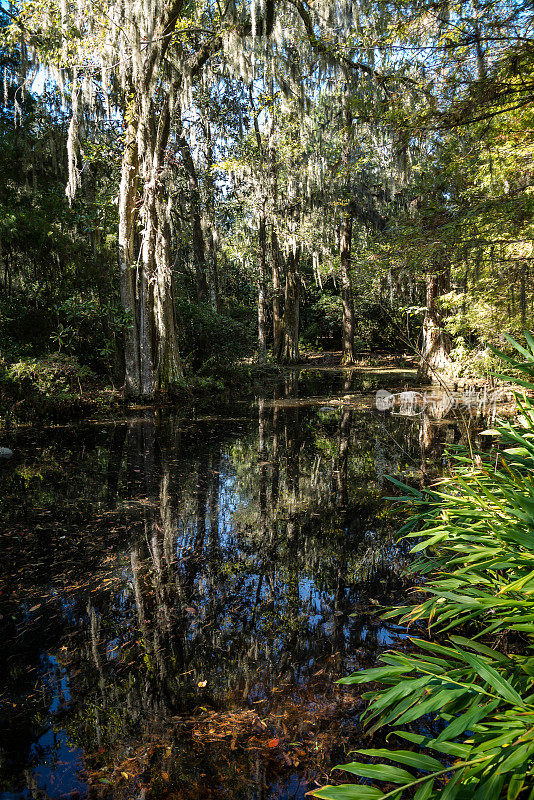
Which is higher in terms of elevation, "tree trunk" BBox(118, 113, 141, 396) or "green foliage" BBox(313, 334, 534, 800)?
"tree trunk" BBox(118, 113, 141, 396)

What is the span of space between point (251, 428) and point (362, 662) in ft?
21.8

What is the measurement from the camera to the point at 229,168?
14703 millimetres

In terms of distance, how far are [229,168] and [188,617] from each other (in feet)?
48.5

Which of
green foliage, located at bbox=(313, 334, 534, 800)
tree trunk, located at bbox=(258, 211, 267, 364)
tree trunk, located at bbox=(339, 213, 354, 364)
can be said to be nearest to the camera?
green foliage, located at bbox=(313, 334, 534, 800)

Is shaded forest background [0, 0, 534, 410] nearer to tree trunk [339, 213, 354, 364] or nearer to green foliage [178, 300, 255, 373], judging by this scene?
green foliage [178, 300, 255, 373]

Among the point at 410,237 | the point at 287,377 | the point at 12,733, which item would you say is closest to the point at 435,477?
the point at 410,237

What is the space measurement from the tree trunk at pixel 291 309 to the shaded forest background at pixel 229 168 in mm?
2501

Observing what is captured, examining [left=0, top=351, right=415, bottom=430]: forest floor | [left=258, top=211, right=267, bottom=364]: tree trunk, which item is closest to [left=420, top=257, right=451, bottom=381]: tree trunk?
[left=0, top=351, right=415, bottom=430]: forest floor

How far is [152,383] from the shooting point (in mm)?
11234

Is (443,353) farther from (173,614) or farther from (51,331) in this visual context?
(173,614)

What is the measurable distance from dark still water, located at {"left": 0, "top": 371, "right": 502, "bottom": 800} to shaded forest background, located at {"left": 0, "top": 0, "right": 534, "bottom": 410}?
6.83 ft

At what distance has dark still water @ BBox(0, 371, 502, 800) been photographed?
192 cm

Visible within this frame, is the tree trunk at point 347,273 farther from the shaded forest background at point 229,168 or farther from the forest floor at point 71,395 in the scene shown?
the forest floor at point 71,395

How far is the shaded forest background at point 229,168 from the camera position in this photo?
5434 millimetres
